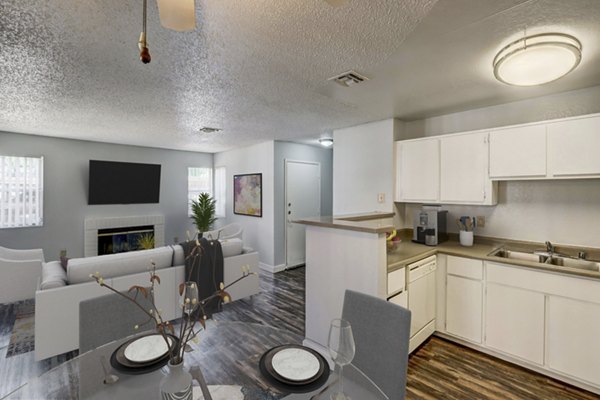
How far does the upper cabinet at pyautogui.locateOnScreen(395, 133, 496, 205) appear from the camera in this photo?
284cm

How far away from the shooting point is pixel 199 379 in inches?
47.4

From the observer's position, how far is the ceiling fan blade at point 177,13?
0.99 m

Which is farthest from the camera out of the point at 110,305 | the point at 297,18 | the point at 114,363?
the point at 110,305

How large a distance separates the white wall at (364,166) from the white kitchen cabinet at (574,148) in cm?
153

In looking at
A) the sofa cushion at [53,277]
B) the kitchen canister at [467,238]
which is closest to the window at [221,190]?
the sofa cushion at [53,277]

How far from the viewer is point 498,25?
1.61 meters

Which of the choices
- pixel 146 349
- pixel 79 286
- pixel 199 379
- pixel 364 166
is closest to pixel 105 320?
pixel 146 349

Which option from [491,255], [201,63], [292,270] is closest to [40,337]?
[201,63]

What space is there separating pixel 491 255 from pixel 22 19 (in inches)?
151

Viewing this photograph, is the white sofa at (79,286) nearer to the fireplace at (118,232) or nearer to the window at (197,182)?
the fireplace at (118,232)

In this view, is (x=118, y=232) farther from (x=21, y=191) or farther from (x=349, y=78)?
(x=349, y=78)

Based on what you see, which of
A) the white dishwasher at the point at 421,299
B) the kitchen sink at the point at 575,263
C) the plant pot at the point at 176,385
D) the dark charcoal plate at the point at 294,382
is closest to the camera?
the plant pot at the point at 176,385

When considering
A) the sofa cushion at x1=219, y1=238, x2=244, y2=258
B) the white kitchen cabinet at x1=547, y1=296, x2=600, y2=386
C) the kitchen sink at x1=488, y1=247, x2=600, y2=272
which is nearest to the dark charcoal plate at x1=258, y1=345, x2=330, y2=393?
the white kitchen cabinet at x1=547, y1=296, x2=600, y2=386

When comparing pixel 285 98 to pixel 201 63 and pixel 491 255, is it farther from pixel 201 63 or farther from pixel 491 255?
pixel 491 255
